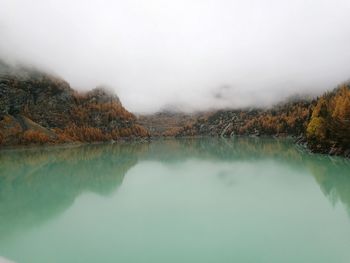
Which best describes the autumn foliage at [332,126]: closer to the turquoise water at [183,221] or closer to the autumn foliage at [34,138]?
the turquoise water at [183,221]

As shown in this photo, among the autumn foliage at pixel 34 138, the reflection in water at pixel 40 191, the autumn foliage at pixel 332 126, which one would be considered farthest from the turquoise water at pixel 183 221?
the autumn foliage at pixel 34 138

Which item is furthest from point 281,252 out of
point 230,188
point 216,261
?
point 230,188

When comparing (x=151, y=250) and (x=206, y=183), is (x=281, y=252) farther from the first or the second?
(x=206, y=183)

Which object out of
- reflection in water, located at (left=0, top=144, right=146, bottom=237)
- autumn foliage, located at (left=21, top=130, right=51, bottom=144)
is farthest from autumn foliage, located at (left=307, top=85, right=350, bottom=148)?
autumn foliage, located at (left=21, top=130, right=51, bottom=144)

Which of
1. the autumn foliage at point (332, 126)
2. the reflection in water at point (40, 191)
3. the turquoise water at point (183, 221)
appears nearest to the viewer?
the turquoise water at point (183, 221)

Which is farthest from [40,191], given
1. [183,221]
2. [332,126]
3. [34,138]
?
[34,138]

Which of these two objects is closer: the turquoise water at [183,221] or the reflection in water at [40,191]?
the turquoise water at [183,221]

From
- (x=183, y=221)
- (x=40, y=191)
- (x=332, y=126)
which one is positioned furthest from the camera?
(x=332, y=126)

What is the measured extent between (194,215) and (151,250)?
8406 mm

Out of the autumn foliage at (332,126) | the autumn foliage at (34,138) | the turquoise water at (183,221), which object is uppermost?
the autumn foliage at (34,138)

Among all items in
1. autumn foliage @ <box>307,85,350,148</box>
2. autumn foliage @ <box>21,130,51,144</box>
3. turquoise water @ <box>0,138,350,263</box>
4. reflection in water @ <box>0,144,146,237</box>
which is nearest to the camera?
turquoise water @ <box>0,138,350,263</box>

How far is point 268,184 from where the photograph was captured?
44469 mm

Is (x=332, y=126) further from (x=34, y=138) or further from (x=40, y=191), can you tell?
(x=34, y=138)

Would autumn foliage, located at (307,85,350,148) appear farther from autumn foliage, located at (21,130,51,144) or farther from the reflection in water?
autumn foliage, located at (21,130,51,144)
